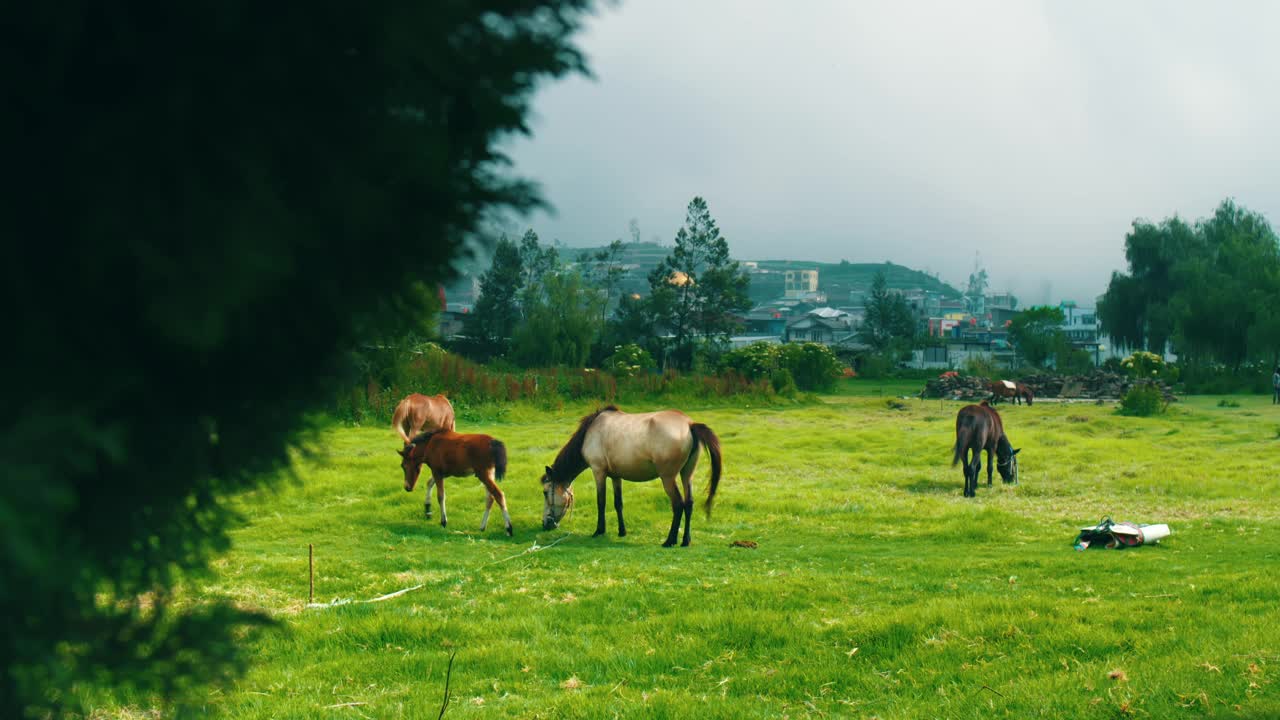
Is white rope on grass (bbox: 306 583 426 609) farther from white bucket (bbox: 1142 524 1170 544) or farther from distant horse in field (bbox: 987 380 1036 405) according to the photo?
distant horse in field (bbox: 987 380 1036 405)

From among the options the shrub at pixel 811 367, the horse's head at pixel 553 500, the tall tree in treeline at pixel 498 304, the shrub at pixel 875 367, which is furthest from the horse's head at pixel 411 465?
the shrub at pixel 875 367

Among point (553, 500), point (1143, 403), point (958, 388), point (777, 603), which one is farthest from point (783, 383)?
point (777, 603)

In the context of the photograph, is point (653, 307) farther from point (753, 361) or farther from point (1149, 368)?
point (1149, 368)

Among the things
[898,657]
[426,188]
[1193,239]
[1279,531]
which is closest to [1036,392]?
[1193,239]

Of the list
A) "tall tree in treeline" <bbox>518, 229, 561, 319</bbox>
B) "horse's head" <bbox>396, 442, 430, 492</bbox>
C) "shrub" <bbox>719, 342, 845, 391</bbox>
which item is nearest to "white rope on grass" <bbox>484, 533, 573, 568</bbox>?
"horse's head" <bbox>396, 442, 430, 492</bbox>

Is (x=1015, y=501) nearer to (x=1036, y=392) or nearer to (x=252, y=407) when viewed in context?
(x=252, y=407)

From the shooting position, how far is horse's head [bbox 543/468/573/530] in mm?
12221

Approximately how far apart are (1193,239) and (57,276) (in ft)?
205

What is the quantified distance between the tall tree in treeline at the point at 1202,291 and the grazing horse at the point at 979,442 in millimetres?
34653

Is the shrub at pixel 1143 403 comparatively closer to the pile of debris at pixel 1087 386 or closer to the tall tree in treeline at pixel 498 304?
the pile of debris at pixel 1087 386

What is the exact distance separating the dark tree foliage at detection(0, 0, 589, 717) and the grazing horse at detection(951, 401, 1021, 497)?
14.8 m

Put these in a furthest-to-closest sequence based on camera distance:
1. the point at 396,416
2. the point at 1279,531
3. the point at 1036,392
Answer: the point at 1036,392 < the point at 396,416 < the point at 1279,531

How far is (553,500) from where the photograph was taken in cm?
1228

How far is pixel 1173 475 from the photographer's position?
1582cm
